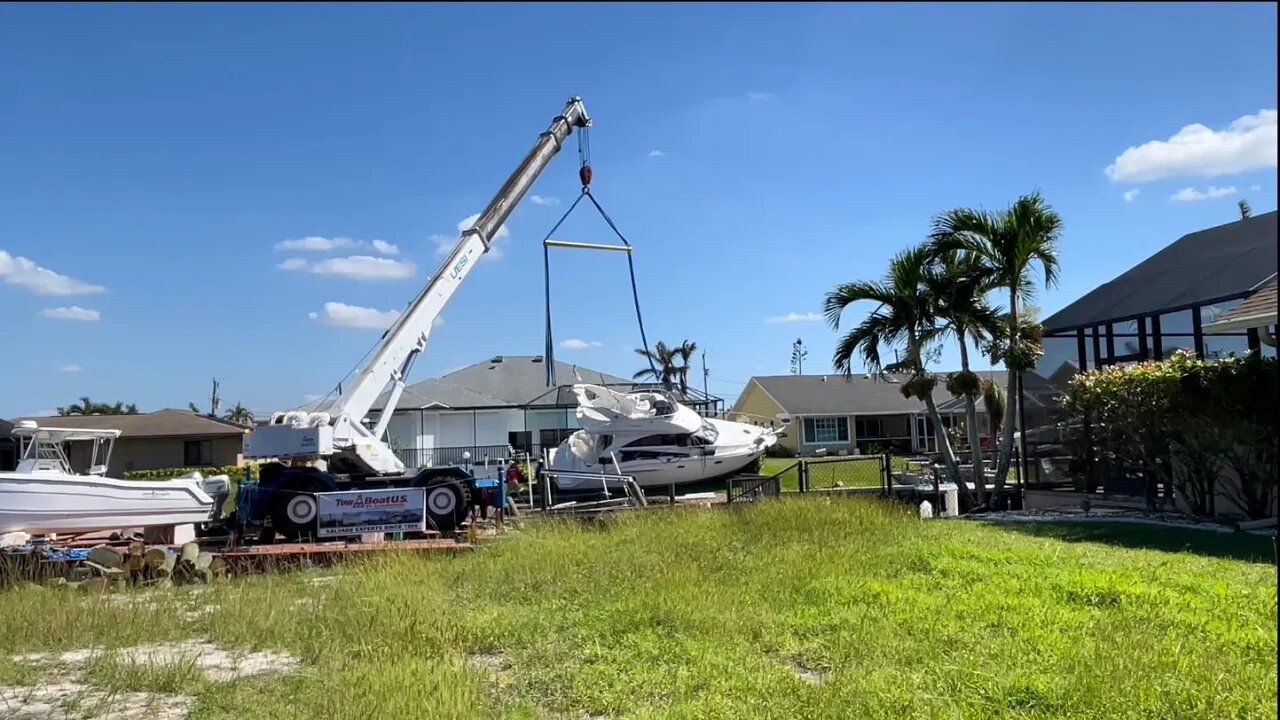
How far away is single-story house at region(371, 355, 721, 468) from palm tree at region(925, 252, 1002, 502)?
1779cm

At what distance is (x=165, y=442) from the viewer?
40812 millimetres

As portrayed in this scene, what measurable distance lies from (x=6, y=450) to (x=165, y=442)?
19.3 feet

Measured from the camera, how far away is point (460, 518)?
52.7 feet

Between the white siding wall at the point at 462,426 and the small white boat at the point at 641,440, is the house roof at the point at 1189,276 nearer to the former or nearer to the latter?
the small white boat at the point at 641,440

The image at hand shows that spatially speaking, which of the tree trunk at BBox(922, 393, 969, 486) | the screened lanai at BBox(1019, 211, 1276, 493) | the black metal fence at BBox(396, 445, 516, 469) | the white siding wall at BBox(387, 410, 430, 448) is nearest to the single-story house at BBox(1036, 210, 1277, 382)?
the screened lanai at BBox(1019, 211, 1276, 493)

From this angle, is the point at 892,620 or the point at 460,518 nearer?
the point at 892,620

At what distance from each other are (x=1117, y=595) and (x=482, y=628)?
17.4ft

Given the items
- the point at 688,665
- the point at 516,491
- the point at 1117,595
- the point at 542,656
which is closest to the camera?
the point at 688,665

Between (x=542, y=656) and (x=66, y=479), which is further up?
(x=66, y=479)

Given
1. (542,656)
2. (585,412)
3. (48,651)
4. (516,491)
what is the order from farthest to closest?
1. (585,412)
2. (516,491)
3. (48,651)
4. (542,656)

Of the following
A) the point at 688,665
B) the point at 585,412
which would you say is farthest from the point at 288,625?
the point at 585,412

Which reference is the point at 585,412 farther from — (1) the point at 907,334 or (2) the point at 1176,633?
(2) the point at 1176,633

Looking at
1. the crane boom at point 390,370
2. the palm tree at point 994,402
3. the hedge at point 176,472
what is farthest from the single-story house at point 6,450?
the palm tree at point 994,402

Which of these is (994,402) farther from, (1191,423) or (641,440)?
(641,440)
